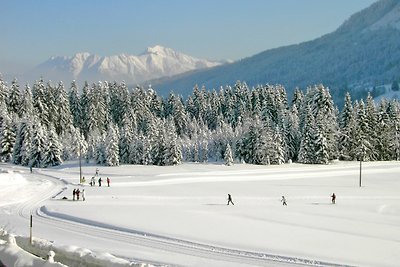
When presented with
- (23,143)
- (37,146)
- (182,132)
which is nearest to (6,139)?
(23,143)

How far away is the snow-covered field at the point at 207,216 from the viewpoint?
24016mm

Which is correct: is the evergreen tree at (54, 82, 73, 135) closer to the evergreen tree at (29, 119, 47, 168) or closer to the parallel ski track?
the evergreen tree at (29, 119, 47, 168)

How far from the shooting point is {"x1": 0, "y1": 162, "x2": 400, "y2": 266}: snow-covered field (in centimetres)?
2402

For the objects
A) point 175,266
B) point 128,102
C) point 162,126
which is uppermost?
point 128,102

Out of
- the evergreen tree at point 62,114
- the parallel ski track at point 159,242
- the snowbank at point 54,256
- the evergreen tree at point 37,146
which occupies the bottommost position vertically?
the parallel ski track at point 159,242

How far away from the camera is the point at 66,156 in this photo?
266 ft

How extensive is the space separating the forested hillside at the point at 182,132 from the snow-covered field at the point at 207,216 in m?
8.26

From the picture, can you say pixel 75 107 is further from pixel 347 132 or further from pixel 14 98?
pixel 347 132

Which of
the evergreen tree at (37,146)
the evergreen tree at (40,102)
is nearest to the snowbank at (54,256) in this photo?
the evergreen tree at (37,146)

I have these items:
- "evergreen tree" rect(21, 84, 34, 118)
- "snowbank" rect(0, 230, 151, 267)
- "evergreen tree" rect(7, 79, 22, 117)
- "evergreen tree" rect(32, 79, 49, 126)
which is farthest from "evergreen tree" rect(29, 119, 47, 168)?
"snowbank" rect(0, 230, 151, 267)

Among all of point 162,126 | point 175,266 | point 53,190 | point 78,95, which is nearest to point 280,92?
point 162,126

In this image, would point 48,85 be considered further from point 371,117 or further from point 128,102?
point 371,117

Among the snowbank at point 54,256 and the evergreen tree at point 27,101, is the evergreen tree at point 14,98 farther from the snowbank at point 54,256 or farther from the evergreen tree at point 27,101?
the snowbank at point 54,256

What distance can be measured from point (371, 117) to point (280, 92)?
26.3m
